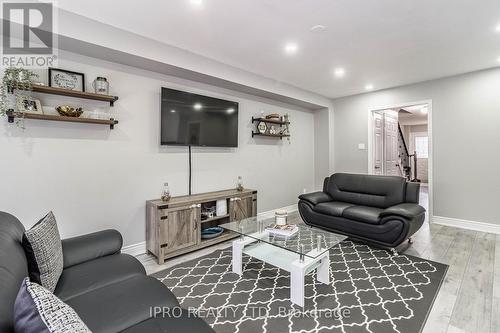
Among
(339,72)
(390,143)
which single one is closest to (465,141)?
(390,143)

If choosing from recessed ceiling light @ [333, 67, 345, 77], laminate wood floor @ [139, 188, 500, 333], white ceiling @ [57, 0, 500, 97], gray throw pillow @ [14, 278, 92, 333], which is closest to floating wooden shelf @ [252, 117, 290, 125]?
white ceiling @ [57, 0, 500, 97]

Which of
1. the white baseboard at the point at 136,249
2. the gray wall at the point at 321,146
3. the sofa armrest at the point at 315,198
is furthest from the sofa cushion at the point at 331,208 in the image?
the white baseboard at the point at 136,249

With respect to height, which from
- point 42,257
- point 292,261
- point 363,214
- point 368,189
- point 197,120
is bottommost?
point 292,261

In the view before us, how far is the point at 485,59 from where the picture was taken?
3.35 m

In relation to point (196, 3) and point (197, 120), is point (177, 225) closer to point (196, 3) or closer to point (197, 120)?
point (197, 120)

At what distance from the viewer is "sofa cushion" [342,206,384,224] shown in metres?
3.09

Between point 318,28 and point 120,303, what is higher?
point 318,28

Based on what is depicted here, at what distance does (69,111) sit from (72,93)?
0.19 meters

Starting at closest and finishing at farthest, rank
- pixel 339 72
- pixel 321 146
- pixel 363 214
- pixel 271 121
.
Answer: pixel 363 214
pixel 339 72
pixel 271 121
pixel 321 146

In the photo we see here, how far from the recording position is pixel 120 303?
133 cm

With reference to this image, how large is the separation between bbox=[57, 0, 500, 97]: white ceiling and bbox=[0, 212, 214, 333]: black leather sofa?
2.06 m

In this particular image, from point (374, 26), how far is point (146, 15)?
227 centimetres

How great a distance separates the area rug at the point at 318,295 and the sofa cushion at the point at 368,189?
93cm

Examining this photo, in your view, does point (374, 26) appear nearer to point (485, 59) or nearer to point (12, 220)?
point (485, 59)
